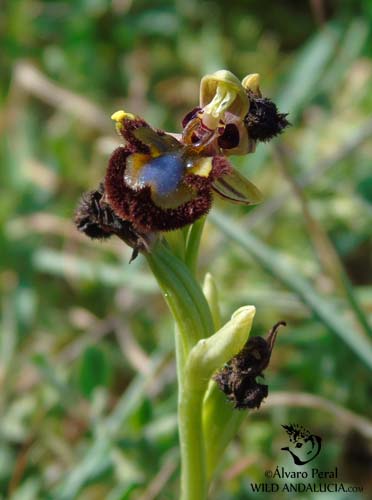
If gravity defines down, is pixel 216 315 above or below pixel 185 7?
below

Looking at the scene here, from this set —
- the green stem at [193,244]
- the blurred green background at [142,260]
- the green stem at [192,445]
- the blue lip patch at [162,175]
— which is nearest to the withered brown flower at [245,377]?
the green stem at [192,445]

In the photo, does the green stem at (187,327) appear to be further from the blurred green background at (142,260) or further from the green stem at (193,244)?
the blurred green background at (142,260)

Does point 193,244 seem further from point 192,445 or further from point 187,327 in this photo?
point 192,445

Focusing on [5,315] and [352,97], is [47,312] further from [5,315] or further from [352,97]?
[352,97]

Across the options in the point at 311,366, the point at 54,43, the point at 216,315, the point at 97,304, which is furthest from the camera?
the point at 54,43

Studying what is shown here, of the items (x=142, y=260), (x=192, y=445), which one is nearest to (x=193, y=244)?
(x=192, y=445)

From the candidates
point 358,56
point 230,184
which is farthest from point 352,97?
point 230,184
